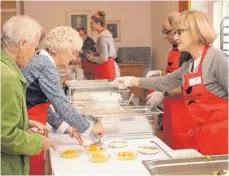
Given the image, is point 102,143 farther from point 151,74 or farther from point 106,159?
point 151,74

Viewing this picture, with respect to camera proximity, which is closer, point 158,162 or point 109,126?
point 158,162

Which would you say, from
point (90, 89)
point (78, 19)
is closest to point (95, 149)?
point (90, 89)

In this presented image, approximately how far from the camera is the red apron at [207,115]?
5.54 ft

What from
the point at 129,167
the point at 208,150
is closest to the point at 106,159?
the point at 129,167

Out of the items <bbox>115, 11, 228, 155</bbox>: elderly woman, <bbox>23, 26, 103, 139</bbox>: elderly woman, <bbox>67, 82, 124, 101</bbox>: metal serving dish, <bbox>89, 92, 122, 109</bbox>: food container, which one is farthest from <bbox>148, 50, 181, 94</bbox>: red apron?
<bbox>23, 26, 103, 139</bbox>: elderly woman

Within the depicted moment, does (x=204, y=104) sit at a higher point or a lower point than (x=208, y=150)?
higher

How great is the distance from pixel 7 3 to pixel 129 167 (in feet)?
15.6

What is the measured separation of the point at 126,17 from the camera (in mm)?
5957

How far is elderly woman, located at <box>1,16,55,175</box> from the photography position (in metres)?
1.20

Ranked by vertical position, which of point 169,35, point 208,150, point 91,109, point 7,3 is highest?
point 7,3

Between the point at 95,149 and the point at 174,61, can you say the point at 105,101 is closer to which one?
the point at 95,149

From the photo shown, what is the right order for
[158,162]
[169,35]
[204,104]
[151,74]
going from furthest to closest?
[151,74] → [169,35] → [204,104] → [158,162]

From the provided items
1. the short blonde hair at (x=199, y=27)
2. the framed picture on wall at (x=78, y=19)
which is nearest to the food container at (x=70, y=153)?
the short blonde hair at (x=199, y=27)

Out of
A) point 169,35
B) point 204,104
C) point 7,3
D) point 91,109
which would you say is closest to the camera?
point 204,104
